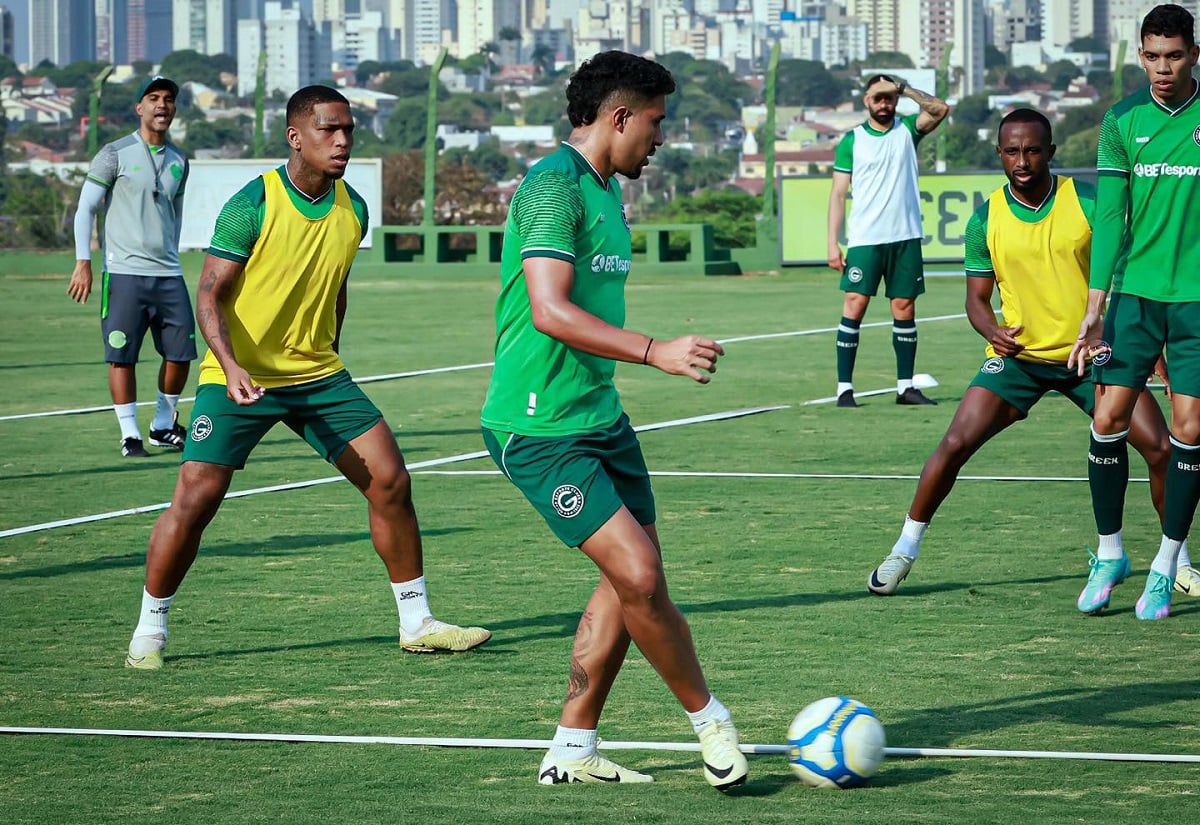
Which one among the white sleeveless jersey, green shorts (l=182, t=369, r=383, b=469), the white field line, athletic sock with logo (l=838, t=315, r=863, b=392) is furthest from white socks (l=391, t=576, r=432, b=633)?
the white sleeveless jersey

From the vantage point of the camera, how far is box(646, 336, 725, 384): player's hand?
4.88 m

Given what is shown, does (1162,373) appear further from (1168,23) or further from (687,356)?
(687,356)

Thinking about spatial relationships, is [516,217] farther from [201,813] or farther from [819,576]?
[819,576]

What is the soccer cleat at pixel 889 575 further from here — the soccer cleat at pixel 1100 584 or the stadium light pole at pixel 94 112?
the stadium light pole at pixel 94 112

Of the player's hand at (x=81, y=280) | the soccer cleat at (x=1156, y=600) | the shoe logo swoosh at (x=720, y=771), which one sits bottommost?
the shoe logo swoosh at (x=720, y=771)

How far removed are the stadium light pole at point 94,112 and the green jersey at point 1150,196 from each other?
2743 centimetres

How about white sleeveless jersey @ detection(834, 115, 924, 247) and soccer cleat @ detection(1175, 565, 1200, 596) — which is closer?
soccer cleat @ detection(1175, 565, 1200, 596)

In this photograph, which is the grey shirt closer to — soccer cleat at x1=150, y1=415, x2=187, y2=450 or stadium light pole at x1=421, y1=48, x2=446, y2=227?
soccer cleat at x1=150, y1=415, x2=187, y2=450

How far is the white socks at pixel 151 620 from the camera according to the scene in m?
6.96

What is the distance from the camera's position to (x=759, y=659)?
6883 millimetres

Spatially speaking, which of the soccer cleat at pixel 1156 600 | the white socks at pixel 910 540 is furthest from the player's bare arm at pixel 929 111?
the soccer cleat at pixel 1156 600

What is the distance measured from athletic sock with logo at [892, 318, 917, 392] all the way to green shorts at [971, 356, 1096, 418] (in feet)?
20.3

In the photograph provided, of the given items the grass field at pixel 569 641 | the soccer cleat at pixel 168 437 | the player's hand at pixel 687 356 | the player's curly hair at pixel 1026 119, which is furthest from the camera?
the soccer cleat at pixel 168 437

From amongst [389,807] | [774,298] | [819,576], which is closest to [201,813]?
[389,807]
